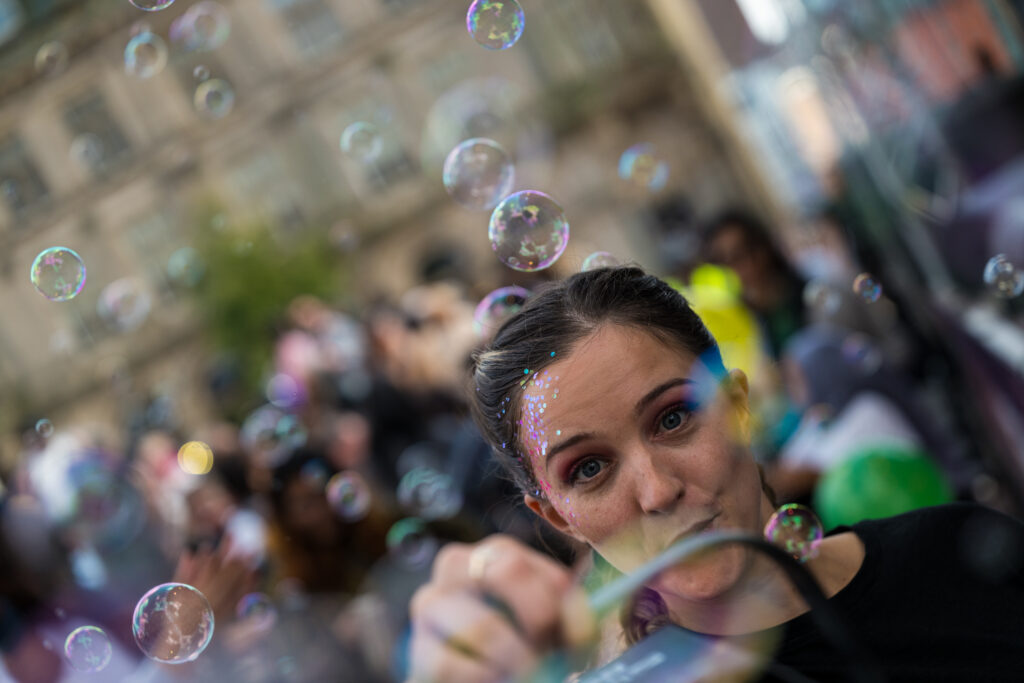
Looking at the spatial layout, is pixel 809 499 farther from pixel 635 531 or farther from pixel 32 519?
pixel 32 519

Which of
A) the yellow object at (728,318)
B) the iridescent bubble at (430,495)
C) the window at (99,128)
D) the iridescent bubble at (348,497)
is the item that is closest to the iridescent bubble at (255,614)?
the iridescent bubble at (348,497)

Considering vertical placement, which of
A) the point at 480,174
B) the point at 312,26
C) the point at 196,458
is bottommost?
the point at 196,458

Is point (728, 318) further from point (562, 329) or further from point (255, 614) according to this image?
point (562, 329)

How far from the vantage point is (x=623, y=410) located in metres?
1.16

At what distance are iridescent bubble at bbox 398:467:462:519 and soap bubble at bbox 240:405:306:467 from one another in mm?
452

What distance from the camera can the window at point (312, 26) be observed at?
75.9ft

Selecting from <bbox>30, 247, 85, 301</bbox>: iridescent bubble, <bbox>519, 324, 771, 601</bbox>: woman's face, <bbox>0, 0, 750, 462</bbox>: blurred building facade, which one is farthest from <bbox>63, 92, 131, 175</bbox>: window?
<bbox>519, 324, 771, 601</bbox>: woman's face

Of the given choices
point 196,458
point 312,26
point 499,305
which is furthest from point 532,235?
point 312,26

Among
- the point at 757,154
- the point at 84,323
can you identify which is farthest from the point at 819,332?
the point at 84,323

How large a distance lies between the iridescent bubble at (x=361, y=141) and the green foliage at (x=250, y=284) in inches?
608

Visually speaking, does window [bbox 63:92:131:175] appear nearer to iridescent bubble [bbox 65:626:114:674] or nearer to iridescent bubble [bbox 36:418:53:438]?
iridescent bubble [bbox 36:418:53:438]

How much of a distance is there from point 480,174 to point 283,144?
70.9 feet

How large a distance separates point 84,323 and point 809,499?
24.0 meters

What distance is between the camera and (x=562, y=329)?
1.25 m
